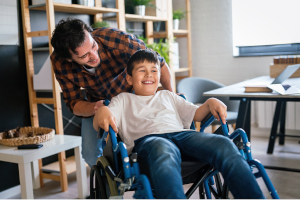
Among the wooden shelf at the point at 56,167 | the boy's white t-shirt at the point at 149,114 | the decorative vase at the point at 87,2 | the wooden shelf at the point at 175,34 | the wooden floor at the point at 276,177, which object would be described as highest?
the decorative vase at the point at 87,2

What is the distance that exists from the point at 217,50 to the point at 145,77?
7.84 feet

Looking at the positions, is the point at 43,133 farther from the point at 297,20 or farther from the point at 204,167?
the point at 297,20

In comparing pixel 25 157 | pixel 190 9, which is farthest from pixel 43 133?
pixel 190 9

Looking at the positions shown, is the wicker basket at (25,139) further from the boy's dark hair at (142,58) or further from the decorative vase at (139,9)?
the decorative vase at (139,9)

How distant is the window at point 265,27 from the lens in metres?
3.32

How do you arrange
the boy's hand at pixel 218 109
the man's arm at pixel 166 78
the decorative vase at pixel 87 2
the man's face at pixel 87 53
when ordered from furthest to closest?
the decorative vase at pixel 87 2 → the man's arm at pixel 166 78 → the man's face at pixel 87 53 → the boy's hand at pixel 218 109

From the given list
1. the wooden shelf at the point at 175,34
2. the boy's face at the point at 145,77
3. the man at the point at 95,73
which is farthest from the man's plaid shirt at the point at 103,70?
the wooden shelf at the point at 175,34

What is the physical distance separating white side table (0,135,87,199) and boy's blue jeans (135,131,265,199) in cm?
86

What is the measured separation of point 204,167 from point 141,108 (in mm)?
403

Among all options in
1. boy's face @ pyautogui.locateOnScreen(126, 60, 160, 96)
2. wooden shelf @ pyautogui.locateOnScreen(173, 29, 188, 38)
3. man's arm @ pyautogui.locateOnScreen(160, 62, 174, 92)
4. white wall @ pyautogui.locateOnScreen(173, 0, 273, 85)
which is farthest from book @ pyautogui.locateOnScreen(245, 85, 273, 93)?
wooden shelf @ pyautogui.locateOnScreen(173, 29, 188, 38)

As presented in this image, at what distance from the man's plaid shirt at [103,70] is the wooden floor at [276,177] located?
2.95 feet

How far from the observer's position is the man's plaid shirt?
166 cm

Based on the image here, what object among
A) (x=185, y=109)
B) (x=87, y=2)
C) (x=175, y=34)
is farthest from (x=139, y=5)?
(x=185, y=109)

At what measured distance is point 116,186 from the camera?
1.22 meters
